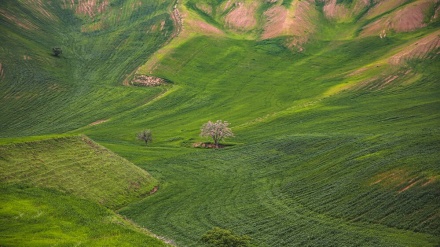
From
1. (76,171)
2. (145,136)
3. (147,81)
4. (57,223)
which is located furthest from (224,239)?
(147,81)

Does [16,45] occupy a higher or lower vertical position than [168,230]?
higher

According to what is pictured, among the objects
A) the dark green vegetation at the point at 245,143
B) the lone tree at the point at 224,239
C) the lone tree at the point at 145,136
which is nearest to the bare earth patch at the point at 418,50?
the dark green vegetation at the point at 245,143

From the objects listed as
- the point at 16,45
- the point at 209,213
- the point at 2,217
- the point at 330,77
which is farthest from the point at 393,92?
the point at 16,45

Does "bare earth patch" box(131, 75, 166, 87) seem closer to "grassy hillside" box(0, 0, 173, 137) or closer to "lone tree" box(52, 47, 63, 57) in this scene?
"grassy hillside" box(0, 0, 173, 137)

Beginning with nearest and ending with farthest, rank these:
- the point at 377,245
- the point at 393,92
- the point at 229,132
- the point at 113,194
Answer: the point at 377,245
the point at 113,194
the point at 229,132
the point at 393,92

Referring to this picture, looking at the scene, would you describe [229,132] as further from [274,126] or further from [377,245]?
[377,245]

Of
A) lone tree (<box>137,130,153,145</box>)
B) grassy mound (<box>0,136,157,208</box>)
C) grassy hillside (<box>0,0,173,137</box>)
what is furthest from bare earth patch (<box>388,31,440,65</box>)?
grassy mound (<box>0,136,157,208</box>)
